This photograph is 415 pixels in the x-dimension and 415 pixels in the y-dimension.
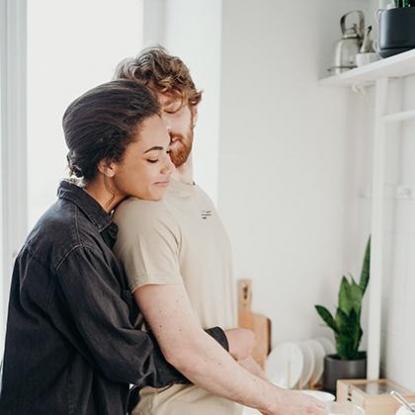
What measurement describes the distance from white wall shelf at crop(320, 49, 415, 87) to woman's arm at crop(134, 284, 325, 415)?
1.06 metres

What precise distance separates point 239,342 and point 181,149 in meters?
0.38

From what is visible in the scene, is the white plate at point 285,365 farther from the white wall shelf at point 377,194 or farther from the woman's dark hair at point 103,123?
the woman's dark hair at point 103,123

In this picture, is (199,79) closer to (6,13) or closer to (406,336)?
(6,13)

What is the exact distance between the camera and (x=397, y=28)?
72.7 inches

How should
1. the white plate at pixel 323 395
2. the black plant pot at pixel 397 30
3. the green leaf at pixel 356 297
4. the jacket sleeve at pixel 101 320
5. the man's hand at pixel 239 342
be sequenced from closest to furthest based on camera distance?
the jacket sleeve at pixel 101 320, the man's hand at pixel 239 342, the black plant pot at pixel 397 30, the white plate at pixel 323 395, the green leaf at pixel 356 297

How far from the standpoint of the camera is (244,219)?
2.27m

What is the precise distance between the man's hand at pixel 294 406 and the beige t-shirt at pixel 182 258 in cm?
10

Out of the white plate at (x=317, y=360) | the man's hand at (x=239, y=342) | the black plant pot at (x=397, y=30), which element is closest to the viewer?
the man's hand at (x=239, y=342)

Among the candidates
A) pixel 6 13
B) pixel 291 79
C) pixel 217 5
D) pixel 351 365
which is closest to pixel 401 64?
pixel 291 79

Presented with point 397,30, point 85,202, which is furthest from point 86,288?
point 397,30

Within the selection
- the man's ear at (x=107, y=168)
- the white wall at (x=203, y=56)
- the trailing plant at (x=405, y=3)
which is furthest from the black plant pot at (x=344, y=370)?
the man's ear at (x=107, y=168)

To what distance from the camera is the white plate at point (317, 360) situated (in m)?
2.30

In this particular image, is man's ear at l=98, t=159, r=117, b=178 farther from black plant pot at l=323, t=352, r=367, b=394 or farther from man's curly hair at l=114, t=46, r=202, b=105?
black plant pot at l=323, t=352, r=367, b=394

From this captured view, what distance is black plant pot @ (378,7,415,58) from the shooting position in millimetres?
1831
